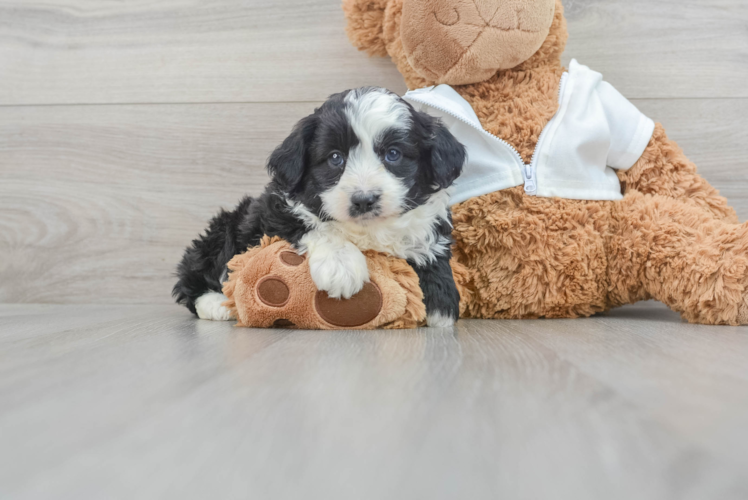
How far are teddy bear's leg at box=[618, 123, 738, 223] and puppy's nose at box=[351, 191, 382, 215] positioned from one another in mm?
760

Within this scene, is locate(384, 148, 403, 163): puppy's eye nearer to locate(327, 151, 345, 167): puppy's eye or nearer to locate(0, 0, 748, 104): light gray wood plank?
locate(327, 151, 345, 167): puppy's eye

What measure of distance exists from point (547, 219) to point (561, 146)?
0.18m

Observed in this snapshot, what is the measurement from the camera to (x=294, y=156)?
116cm

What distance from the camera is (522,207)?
1.35m

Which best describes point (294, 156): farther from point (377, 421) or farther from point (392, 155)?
point (377, 421)

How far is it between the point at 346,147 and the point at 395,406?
672mm

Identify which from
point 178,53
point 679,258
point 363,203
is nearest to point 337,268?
point 363,203

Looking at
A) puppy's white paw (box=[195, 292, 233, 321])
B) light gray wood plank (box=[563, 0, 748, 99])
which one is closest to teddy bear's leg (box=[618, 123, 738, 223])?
light gray wood plank (box=[563, 0, 748, 99])

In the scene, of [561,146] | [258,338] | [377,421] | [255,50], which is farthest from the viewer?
[255,50]

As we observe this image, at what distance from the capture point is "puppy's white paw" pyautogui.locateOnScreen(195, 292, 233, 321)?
1403mm

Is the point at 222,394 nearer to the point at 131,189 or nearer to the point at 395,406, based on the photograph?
the point at 395,406

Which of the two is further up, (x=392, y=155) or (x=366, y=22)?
(x=366, y=22)

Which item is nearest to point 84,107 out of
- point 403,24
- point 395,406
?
point 403,24

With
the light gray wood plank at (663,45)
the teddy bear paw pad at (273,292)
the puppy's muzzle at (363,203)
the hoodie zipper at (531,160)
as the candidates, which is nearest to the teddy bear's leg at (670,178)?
the hoodie zipper at (531,160)
